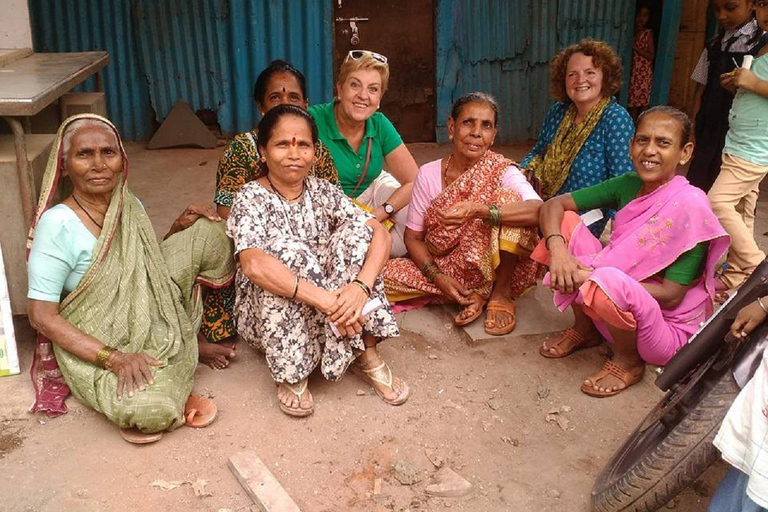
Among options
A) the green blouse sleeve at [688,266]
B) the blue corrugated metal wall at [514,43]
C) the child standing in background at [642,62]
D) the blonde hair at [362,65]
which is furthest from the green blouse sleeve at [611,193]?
the child standing in background at [642,62]

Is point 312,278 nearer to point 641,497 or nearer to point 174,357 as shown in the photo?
point 174,357

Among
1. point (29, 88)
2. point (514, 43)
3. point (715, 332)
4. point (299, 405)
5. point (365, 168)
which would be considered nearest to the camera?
point (715, 332)

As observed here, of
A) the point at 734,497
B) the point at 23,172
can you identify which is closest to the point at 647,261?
the point at 734,497

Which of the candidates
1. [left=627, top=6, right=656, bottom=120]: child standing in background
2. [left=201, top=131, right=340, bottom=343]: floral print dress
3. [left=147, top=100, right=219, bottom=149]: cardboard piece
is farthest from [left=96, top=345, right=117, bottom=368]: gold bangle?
[left=627, top=6, right=656, bottom=120]: child standing in background

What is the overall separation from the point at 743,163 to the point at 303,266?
8.50 ft

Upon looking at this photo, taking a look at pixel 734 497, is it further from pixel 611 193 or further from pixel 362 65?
pixel 362 65

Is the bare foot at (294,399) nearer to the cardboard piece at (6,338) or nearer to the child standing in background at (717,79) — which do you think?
the cardboard piece at (6,338)

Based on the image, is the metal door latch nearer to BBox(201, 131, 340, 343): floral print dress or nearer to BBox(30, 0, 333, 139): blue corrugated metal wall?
BBox(30, 0, 333, 139): blue corrugated metal wall

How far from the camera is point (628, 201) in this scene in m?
3.30

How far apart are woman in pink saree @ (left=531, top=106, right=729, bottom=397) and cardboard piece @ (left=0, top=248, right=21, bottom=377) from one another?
241 centimetres

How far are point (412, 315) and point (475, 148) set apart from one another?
981mm

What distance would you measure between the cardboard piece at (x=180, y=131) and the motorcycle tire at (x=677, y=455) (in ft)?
19.1

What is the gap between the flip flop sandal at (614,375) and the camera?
10.4ft

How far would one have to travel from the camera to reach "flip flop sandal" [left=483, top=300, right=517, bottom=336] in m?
3.66
